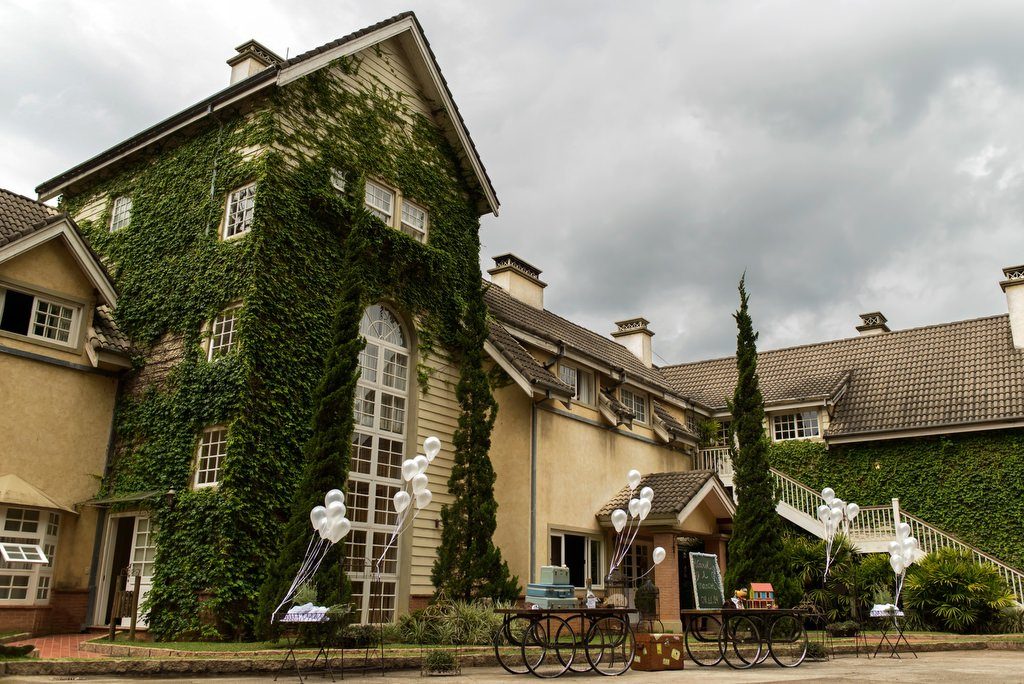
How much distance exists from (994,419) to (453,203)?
16452 millimetres

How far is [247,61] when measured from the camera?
1905 centimetres

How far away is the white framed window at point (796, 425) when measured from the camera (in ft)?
90.1

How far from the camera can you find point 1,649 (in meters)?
10.2

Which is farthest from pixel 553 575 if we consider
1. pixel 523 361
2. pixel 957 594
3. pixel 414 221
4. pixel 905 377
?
pixel 905 377

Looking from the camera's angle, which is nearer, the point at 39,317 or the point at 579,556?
the point at 39,317

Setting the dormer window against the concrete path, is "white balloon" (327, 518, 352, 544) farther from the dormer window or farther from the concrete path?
the dormer window

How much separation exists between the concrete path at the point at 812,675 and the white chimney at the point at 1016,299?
14657mm

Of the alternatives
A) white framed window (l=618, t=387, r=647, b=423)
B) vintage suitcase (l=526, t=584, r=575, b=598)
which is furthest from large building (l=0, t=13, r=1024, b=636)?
vintage suitcase (l=526, t=584, r=575, b=598)

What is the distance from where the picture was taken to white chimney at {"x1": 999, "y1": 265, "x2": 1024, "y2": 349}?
26.1 meters

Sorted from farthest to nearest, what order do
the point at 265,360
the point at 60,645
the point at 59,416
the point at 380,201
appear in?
the point at 380,201
the point at 59,416
the point at 265,360
the point at 60,645

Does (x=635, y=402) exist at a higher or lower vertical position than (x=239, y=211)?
lower

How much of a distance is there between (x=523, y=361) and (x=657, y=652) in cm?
906

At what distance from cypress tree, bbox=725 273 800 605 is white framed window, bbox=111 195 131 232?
1479cm

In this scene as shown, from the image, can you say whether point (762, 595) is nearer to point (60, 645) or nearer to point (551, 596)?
point (551, 596)
